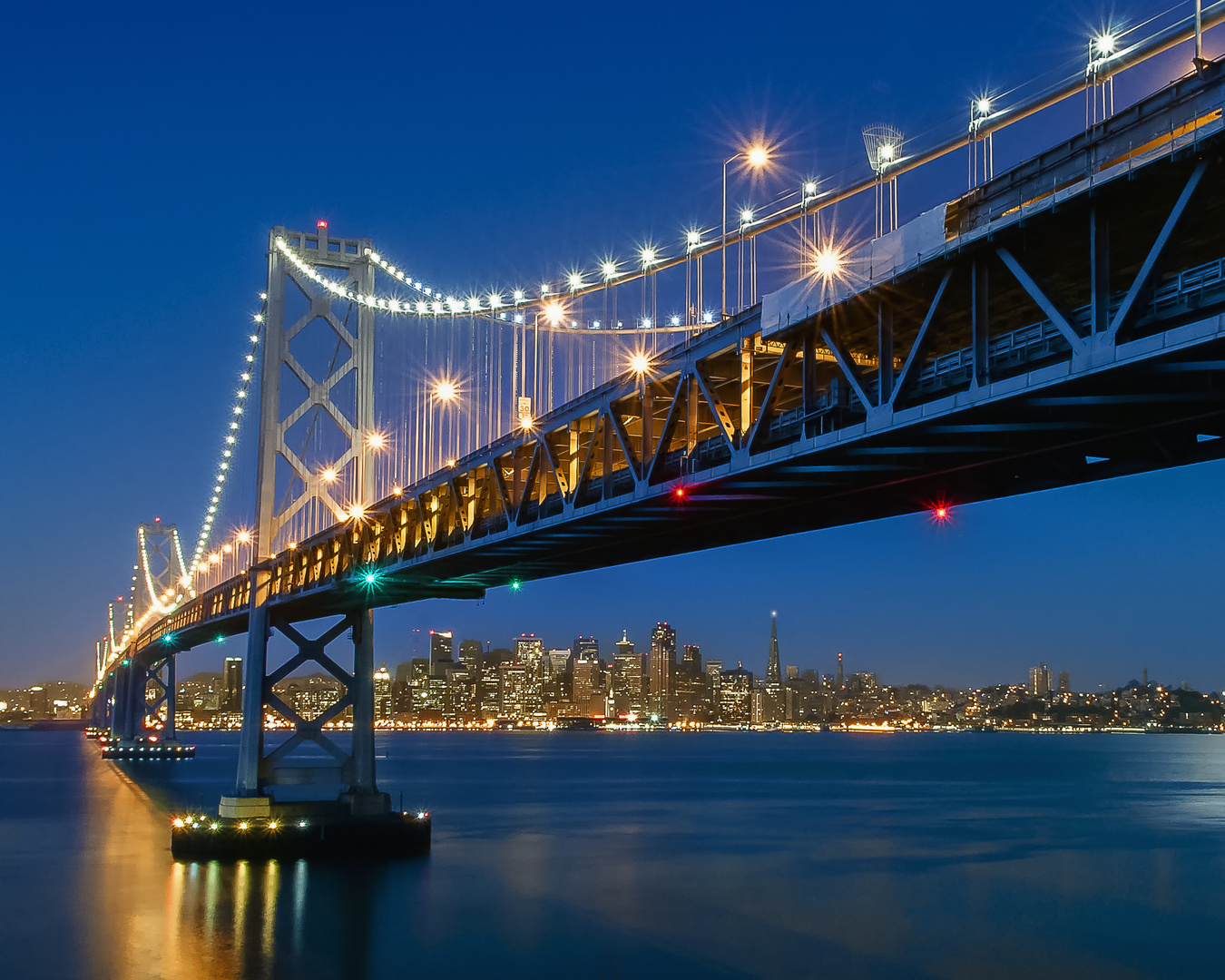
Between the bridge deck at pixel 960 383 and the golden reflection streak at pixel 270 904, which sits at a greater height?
the bridge deck at pixel 960 383

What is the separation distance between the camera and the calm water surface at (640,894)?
26.5 metres

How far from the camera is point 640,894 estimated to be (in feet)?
117

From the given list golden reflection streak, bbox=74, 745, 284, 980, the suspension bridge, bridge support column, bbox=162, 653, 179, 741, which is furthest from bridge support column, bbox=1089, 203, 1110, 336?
bridge support column, bbox=162, 653, 179, 741

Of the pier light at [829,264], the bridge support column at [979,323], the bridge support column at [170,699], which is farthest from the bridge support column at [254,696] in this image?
the bridge support column at [170,699]

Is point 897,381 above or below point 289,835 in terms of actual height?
above

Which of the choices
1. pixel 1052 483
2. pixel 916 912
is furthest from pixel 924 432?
pixel 916 912

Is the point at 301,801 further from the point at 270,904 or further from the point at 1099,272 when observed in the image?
the point at 1099,272

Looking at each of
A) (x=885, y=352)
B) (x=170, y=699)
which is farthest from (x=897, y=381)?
(x=170, y=699)

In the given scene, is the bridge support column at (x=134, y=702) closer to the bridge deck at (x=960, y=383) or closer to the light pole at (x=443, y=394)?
the light pole at (x=443, y=394)

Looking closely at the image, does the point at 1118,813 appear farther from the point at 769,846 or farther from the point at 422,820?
the point at 422,820

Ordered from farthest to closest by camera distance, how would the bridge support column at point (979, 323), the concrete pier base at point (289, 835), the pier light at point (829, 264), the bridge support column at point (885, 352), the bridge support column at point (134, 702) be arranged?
the bridge support column at point (134, 702), the concrete pier base at point (289, 835), the pier light at point (829, 264), the bridge support column at point (885, 352), the bridge support column at point (979, 323)

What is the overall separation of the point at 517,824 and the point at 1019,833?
23.1 metres

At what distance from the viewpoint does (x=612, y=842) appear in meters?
49.9

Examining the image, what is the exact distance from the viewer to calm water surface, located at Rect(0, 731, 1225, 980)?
2655 centimetres
